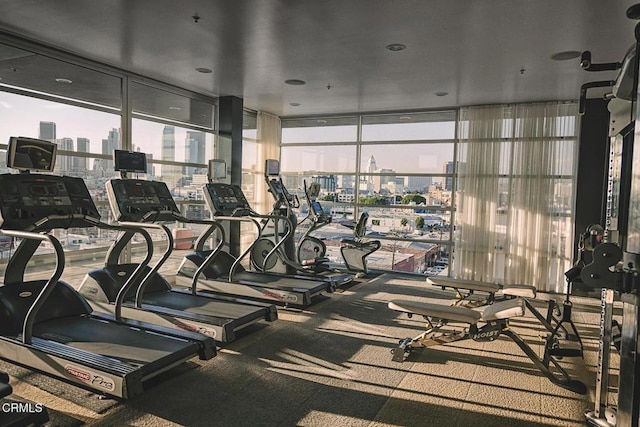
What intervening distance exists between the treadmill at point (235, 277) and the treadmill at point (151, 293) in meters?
0.51

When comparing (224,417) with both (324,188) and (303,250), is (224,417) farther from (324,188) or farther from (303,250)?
(324,188)

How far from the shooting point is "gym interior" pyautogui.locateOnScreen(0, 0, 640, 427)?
3.04 meters

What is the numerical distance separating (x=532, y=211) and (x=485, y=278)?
4.22ft

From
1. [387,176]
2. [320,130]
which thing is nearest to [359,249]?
[387,176]

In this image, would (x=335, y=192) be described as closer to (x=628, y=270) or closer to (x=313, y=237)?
(x=313, y=237)

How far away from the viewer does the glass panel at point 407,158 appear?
7855 mm

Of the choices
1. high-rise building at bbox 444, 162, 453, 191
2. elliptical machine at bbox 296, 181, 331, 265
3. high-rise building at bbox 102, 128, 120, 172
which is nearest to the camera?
high-rise building at bbox 102, 128, 120, 172

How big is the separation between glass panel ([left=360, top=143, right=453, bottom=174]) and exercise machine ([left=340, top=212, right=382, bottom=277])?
1273mm

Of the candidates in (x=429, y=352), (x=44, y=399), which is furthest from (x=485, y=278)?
(x=44, y=399)

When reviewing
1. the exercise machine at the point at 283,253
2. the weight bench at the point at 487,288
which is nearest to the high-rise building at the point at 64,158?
the exercise machine at the point at 283,253

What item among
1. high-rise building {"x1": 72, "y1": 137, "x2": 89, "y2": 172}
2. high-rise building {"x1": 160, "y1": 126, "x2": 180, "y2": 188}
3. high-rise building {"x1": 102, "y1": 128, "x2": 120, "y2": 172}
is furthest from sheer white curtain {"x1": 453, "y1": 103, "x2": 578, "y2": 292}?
high-rise building {"x1": 72, "y1": 137, "x2": 89, "y2": 172}

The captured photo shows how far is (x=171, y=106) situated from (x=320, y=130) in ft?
9.59

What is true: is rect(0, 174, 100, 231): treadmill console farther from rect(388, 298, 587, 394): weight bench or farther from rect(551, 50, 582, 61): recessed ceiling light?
rect(551, 50, 582, 61): recessed ceiling light

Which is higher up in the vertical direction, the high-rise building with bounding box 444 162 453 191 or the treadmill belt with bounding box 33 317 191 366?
the high-rise building with bounding box 444 162 453 191
